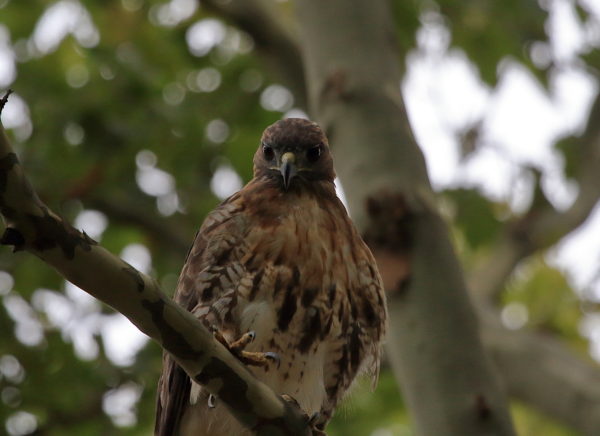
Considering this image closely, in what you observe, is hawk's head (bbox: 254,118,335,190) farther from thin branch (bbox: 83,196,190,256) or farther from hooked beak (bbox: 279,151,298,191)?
thin branch (bbox: 83,196,190,256)

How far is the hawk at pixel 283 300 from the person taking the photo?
11.7 feet

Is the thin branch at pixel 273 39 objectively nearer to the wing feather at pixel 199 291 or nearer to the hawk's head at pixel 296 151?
the hawk's head at pixel 296 151

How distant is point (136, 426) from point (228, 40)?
3187mm

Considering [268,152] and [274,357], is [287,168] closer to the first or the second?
[268,152]

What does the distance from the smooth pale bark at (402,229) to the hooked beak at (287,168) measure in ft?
0.88

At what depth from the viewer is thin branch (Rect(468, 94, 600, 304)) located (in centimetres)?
680

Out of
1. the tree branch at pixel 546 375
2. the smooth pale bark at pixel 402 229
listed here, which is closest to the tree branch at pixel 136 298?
the smooth pale bark at pixel 402 229

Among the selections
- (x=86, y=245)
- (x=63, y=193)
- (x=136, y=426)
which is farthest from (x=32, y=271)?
(x=86, y=245)

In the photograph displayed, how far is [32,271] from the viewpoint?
5441 mm

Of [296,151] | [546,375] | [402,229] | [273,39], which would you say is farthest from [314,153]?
[546,375]

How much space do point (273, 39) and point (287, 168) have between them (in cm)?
203

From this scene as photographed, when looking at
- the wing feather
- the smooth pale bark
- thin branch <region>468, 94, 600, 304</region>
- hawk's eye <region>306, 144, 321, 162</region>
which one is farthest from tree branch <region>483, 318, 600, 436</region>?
the wing feather

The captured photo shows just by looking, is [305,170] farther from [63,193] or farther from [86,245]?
[86,245]

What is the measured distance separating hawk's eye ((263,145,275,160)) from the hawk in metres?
0.26
